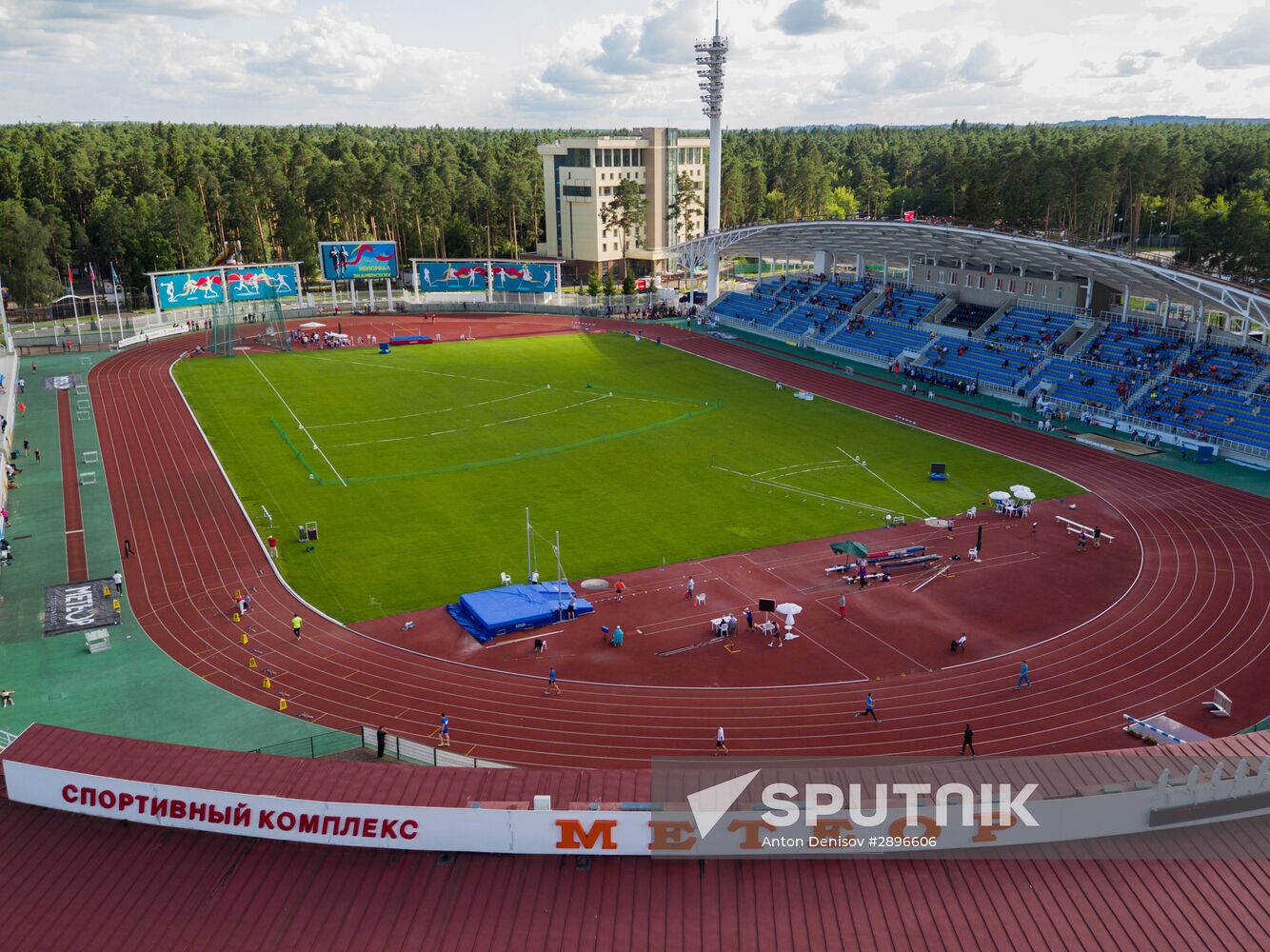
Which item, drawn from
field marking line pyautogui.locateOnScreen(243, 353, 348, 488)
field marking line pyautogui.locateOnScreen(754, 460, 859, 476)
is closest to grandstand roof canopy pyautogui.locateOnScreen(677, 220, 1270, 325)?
field marking line pyautogui.locateOnScreen(754, 460, 859, 476)

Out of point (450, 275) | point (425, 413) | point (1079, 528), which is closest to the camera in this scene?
point (1079, 528)

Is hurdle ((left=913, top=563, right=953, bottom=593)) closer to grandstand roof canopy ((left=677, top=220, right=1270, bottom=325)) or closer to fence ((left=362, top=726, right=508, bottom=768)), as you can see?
fence ((left=362, top=726, right=508, bottom=768))

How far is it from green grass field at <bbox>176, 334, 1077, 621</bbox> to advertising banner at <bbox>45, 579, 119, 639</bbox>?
281 inches

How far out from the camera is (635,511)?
50.3 metres

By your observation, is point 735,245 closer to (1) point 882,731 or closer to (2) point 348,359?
(2) point 348,359

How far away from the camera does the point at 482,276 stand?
4476 inches

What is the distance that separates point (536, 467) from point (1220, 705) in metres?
37.6

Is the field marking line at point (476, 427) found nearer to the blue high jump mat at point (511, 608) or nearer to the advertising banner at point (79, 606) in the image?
the advertising banner at point (79, 606)

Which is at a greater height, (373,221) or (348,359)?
(373,221)

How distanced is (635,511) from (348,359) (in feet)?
163

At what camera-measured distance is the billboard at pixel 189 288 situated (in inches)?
3834

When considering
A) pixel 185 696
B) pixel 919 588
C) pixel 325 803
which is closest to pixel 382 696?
pixel 185 696

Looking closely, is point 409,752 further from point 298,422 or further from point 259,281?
point 259,281
